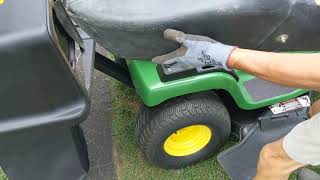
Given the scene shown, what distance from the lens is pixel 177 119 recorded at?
205cm

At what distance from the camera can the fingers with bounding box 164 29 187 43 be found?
1707 mm

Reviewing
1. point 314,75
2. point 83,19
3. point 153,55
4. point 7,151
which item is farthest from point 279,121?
point 7,151

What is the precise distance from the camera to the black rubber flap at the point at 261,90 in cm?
218

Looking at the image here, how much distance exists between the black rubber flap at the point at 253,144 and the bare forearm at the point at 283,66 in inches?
31.0

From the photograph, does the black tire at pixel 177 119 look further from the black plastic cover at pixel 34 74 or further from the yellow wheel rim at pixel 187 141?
the black plastic cover at pixel 34 74

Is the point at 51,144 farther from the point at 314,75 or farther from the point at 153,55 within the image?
the point at 314,75

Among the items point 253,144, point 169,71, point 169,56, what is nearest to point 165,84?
point 169,71

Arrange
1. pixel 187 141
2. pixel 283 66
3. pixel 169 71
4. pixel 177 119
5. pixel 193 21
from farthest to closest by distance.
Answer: pixel 187 141, pixel 177 119, pixel 169 71, pixel 193 21, pixel 283 66

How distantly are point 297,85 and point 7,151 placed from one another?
1.12 m

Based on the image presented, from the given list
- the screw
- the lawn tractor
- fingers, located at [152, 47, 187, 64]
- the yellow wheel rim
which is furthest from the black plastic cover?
the screw

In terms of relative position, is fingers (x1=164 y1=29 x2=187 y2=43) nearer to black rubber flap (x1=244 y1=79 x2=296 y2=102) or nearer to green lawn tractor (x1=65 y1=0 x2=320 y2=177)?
green lawn tractor (x1=65 y1=0 x2=320 y2=177)

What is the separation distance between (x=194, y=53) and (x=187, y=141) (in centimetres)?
76

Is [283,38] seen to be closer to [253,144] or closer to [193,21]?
[193,21]

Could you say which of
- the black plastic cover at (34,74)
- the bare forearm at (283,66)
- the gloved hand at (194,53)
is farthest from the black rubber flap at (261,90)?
the black plastic cover at (34,74)
